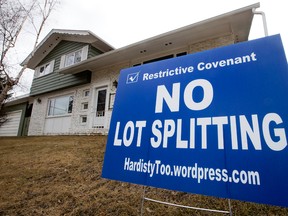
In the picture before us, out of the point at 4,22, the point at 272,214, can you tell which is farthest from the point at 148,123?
the point at 4,22

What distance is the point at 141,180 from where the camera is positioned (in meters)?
1.63

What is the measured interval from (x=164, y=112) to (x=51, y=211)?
7.80 feet

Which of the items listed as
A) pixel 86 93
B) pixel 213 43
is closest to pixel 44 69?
pixel 86 93

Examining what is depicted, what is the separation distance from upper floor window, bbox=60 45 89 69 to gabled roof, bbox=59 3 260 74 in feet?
7.52

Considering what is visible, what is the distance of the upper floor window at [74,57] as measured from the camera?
1062cm

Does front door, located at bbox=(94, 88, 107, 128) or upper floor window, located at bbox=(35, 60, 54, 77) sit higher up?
upper floor window, located at bbox=(35, 60, 54, 77)

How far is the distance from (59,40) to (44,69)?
8.21ft

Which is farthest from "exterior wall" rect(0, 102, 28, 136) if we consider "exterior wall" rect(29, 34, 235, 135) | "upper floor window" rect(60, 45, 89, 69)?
"upper floor window" rect(60, 45, 89, 69)

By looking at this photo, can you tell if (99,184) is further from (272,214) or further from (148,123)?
(272,214)

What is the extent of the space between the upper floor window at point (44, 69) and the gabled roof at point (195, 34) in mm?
5538

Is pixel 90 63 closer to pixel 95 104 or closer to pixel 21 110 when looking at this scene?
pixel 95 104

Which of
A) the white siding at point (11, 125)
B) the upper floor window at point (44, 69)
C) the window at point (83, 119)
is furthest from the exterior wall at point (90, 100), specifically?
the white siding at point (11, 125)

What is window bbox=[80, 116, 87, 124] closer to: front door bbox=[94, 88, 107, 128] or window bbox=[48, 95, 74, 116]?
front door bbox=[94, 88, 107, 128]

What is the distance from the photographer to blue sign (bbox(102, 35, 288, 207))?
1.25 meters
